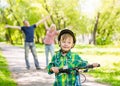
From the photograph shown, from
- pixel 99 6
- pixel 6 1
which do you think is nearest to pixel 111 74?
pixel 99 6

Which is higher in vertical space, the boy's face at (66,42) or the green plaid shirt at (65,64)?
the boy's face at (66,42)

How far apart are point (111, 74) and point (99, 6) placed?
3739 cm

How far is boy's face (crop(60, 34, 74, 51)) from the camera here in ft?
17.5

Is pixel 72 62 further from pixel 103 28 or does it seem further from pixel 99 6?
pixel 103 28

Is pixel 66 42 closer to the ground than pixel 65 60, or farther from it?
farther from it

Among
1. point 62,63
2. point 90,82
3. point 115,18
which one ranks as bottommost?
point 90,82

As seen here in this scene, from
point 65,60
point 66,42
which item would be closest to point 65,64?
point 65,60

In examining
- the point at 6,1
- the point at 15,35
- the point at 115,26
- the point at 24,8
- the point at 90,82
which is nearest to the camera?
the point at 90,82

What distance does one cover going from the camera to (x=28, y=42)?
1540 cm

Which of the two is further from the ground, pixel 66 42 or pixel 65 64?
pixel 66 42

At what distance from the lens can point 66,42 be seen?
532 centimetres

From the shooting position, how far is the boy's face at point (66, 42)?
5.32 m

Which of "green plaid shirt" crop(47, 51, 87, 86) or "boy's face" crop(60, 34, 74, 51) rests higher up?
"boy's face" crop(60, 34, 74, 51)

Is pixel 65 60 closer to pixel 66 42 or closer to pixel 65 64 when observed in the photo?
pixel 65 64
